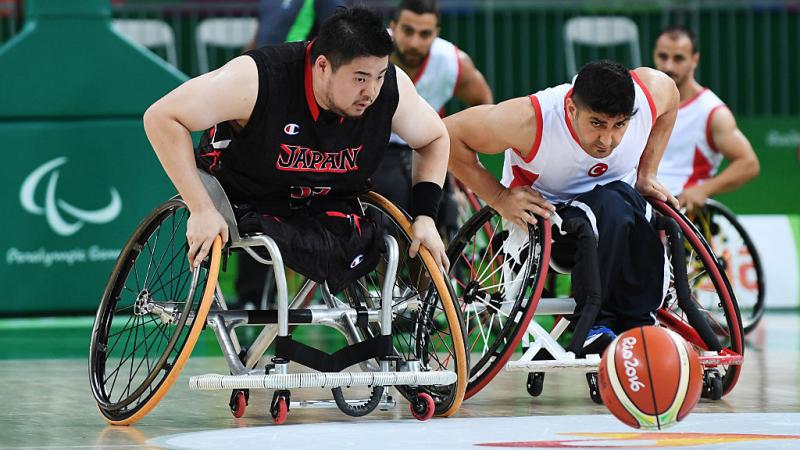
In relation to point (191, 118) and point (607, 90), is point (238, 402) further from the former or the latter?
point (607, 90)

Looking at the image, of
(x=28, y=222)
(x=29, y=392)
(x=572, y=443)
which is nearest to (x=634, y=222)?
(x=572, y=443)

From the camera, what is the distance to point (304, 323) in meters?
4.65

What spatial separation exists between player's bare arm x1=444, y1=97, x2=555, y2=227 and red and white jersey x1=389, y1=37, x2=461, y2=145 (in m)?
2.28

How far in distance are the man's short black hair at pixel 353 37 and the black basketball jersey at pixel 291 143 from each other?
16 centimetres

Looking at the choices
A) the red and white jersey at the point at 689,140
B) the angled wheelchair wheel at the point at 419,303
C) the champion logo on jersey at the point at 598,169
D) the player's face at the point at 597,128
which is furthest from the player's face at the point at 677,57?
the angled wheelchair wheel at the point at 419,303

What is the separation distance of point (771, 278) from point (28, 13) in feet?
16.7

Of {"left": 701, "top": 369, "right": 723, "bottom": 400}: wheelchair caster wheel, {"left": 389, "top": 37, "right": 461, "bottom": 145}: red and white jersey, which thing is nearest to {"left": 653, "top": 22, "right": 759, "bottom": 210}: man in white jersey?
{"left": 389, "top": 37, "right": 461, "bottom": 145}: red and white jersey

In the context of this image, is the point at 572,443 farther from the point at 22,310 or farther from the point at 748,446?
the point at 22,310

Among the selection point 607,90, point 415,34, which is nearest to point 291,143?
point 607,90

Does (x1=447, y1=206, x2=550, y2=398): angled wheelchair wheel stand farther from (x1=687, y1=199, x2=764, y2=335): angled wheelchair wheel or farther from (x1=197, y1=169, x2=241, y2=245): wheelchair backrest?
(x1=687, y1=199, x2=764, y2=335): angled wheelchair wheel

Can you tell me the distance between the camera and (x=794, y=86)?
12398mm

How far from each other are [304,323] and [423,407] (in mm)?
469

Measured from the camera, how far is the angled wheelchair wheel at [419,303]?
447cm

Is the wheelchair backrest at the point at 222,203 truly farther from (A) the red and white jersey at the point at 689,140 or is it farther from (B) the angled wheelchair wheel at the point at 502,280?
(A) the red and white jersey at the point at 689,140
